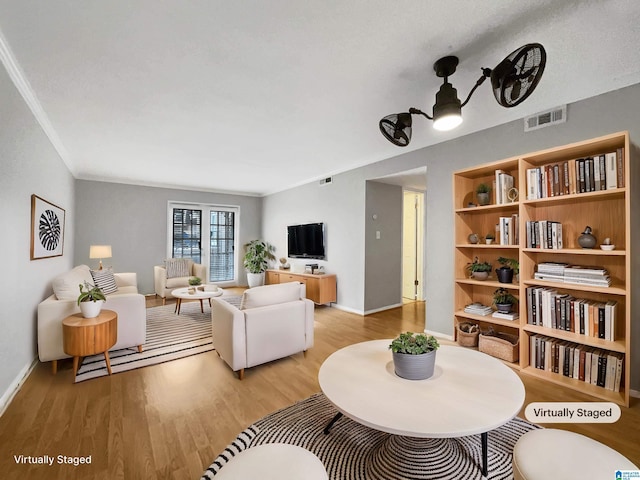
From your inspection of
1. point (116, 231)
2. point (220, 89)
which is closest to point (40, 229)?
point (220, 89)

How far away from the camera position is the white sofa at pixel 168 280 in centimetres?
525

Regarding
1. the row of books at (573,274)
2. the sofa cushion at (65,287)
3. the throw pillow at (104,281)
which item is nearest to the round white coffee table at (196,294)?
the throw pillow at (104,281)

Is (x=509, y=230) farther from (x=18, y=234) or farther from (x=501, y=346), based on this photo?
(x=18, y=234)

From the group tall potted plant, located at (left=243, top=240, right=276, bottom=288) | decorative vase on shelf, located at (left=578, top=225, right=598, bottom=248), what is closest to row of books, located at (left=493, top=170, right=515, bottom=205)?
decorative vase on shelf, located at (left=578, top=225, right=598, bottom=248)

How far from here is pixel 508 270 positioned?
2738mm

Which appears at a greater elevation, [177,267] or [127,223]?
[127,223]

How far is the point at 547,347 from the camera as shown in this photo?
244 centimetres

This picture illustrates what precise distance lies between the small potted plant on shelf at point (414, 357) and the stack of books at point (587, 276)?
1595 millimetres

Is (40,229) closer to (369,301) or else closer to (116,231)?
(116,231)

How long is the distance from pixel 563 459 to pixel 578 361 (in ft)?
5.69

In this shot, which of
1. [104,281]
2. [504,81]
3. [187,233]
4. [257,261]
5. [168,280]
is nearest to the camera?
[504,81]

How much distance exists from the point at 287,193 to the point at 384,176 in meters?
2.83

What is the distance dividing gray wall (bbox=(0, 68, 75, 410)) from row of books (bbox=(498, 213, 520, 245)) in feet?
13.4

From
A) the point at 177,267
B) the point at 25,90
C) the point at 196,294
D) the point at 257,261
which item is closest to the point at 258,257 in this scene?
the point at 257,261
